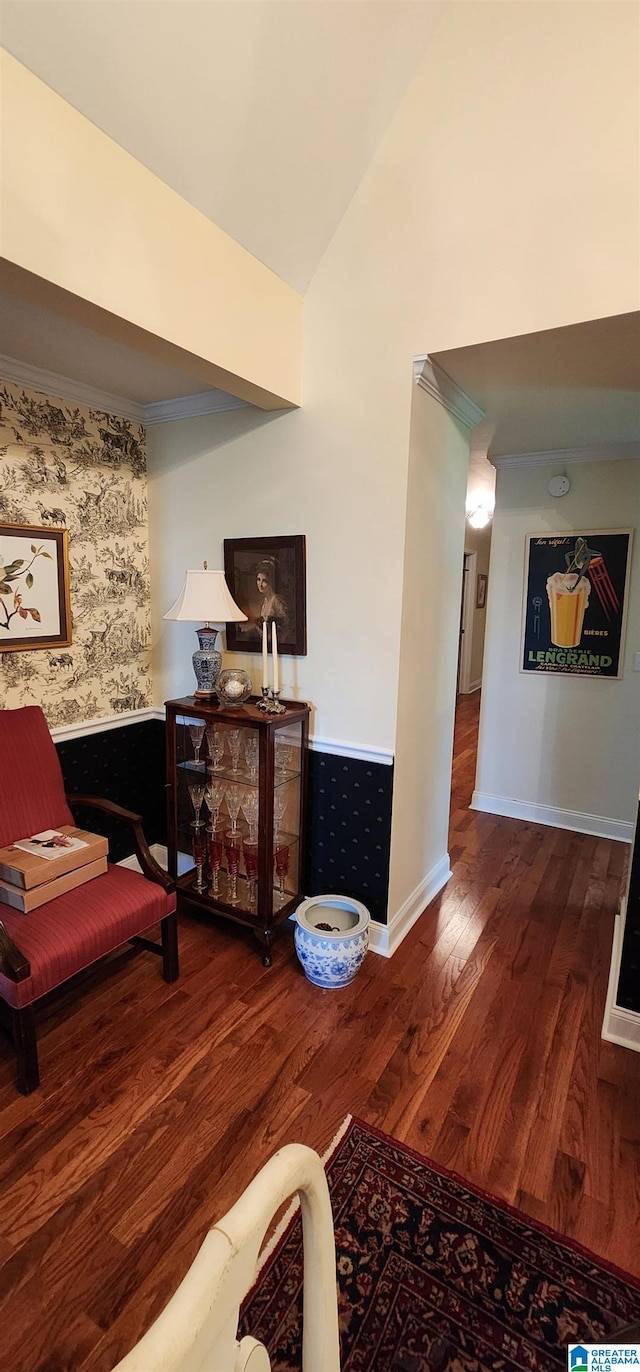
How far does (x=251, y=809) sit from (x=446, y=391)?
1.84m

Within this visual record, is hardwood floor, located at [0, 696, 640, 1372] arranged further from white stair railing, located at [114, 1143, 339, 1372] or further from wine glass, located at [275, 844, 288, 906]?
white stair railing, located at [114, 1143, 339, 1372]

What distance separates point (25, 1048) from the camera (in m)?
1.69

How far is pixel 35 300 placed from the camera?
1.49m

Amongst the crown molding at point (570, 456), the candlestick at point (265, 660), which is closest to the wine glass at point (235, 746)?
the candlestick at point (265, 660)

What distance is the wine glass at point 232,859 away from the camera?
2547 mm

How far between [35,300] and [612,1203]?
2.67 meters

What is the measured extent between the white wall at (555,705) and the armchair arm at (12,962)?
306cm

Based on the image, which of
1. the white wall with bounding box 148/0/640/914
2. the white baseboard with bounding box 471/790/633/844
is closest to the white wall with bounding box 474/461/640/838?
the white baseboard with bounding box 471/790/633/844

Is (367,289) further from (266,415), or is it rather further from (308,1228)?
(308,1228)

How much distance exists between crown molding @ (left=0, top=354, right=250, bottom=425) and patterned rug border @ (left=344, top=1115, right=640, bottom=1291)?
8.46 ft

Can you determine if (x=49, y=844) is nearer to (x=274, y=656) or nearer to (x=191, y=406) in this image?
(x=274, y=656)

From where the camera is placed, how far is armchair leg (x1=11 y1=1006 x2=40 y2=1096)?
1.67 metres

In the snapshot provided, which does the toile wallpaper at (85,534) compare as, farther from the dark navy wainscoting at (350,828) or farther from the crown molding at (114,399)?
the dark navy wainscoting at (350,828)

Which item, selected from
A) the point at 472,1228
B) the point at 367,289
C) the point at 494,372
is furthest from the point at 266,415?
the point at 472,1228
